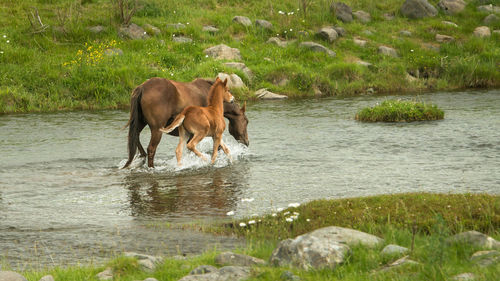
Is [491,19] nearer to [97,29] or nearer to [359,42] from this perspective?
[359,42]

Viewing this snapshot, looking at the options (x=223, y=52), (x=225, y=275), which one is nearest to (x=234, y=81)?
(x=223, y=52)

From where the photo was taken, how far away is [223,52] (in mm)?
24641

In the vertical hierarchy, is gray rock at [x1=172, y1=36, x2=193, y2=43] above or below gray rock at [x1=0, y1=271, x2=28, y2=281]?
below

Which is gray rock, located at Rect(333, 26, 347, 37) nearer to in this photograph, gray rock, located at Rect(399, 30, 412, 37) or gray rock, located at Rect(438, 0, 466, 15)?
gray rock, located at Rect(399, 30, 412, 37)

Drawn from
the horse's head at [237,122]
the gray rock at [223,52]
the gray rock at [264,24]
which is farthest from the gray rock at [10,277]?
the gray rock at [264,24]

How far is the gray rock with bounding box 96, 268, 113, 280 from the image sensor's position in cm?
600

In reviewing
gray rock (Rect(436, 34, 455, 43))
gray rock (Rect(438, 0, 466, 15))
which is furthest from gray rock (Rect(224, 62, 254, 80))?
gray rock (Rect(438, 0, 466, 15))

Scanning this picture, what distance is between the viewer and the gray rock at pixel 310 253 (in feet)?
19.5

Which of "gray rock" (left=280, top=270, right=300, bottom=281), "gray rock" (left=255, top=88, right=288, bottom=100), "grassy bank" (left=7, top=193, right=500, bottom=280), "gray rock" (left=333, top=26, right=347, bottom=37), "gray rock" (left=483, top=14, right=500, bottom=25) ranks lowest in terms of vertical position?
"gray rock" (left=255, top=88, right=288, bottom=100)

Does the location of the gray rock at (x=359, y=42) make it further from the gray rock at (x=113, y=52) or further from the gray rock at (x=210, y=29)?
the gray rock at (x=113, y=52)

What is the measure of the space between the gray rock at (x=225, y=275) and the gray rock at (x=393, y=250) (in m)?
1.24

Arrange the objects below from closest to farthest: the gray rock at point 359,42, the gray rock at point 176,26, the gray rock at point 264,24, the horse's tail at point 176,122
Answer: the horse's tail at point 176,122 < the gray rock at point 176,26 < the gray rock at point 359,42 < the gray rock at point 264,24

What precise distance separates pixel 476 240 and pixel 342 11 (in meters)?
24.2

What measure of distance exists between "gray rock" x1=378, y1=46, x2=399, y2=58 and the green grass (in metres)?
8.58
